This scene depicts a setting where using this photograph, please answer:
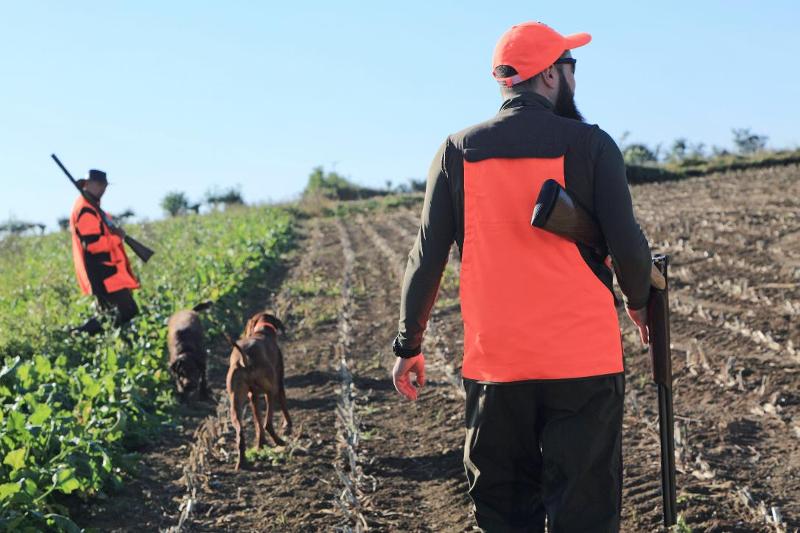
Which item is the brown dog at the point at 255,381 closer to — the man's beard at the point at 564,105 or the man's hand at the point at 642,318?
the man's hand at the point at 642,318

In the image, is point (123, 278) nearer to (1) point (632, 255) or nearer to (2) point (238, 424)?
(2) point (238, 424)

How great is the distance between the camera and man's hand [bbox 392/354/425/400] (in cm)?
332

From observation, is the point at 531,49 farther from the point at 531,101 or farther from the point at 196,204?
the point at 196,204

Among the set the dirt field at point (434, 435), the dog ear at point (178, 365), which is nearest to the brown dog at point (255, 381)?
the dirt field at point (434, 435)

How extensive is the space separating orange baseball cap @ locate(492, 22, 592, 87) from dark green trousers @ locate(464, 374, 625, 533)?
3.18ft

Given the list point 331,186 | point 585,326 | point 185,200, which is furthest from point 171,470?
point 185,200

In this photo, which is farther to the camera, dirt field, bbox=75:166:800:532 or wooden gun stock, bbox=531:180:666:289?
dirt field, bbox=75:166:800:532

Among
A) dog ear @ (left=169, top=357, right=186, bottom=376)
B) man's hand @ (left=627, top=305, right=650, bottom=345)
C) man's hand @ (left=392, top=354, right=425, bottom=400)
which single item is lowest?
dog ear @ (left=169, top=357, right=186, bottom=376)

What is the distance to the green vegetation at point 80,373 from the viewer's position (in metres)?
5.58

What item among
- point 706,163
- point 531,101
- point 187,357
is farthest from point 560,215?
point 706,163

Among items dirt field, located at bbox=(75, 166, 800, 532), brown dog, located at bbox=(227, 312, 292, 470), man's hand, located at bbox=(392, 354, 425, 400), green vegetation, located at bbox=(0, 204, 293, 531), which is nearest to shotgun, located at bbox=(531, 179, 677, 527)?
man's hand, located at bbox=(392, 354, 425, 400)

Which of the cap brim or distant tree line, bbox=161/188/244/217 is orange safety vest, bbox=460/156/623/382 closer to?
the cap brim

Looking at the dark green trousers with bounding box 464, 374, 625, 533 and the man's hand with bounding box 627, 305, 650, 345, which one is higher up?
the man's hand with bounding box 627, 305, 650, 345

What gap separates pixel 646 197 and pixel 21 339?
18320 millimetres
